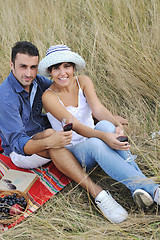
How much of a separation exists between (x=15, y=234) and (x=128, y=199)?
104 cm

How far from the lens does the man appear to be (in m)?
2.54

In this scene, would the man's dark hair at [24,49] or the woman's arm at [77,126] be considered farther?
the man's dark hair at [24,49]

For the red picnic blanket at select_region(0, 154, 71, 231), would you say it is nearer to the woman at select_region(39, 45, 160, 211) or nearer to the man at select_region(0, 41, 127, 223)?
the man at select_region(0, 41, 127, 223)

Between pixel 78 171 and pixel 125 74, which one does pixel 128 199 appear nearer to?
pixel 78 171

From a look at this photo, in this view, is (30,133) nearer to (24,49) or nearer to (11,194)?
(11,194)

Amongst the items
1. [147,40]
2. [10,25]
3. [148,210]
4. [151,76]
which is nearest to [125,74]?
[151,76]

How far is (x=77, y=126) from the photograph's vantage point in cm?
279

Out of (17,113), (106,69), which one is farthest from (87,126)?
(106,69)

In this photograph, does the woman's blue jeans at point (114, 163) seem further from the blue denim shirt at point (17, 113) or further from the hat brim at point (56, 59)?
the hat brim at point (56, 59)

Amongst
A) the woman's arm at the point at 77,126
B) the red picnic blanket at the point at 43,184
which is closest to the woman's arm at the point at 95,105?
the woman's arm at the point at 77,126

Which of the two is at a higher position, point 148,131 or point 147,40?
point 147,40

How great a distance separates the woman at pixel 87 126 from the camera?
2.47m

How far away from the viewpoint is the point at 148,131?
10.7 ft

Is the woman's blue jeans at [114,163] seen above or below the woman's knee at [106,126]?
below
